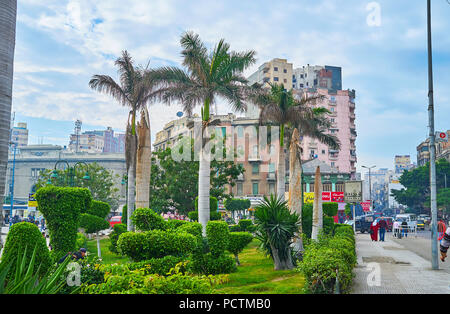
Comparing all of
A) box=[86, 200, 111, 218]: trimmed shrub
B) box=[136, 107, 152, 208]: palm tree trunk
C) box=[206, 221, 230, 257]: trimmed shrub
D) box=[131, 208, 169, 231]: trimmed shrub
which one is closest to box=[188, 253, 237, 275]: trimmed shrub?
box=[206, 221, 230, 257]: trimmed shrub

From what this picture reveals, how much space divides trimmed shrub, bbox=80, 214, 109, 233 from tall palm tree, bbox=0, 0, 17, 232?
16764 mm

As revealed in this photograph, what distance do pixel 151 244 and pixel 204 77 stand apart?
37.9ft

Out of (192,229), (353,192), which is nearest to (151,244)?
(192,229)

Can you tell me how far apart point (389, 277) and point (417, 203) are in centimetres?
6762

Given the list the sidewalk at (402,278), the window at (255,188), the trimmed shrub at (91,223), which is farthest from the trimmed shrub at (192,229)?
the window at (255,188)

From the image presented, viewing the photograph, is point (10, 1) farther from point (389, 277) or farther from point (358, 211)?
point (358, 211)

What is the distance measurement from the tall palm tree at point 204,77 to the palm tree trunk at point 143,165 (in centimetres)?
255

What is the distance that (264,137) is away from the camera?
29.5 m

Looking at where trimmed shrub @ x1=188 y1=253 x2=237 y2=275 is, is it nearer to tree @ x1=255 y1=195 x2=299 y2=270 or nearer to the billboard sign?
tree @ x1=255 y1=195 x2=299 y2=270

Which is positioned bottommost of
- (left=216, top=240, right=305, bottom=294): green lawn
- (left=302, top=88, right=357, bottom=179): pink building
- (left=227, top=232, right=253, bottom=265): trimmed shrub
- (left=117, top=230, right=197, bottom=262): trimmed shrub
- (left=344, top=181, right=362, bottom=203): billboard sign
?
(left=216, top=240, right=305, bottom=294): green lawn

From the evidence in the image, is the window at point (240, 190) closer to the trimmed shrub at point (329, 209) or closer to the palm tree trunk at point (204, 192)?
the trimmed shrub at point (329, 209)

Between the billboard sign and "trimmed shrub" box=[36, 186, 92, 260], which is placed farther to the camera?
the billboard sign

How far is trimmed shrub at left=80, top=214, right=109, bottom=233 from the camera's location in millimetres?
22438
